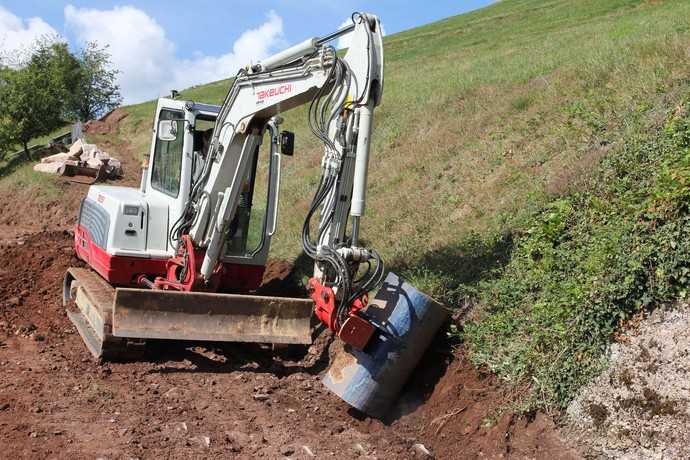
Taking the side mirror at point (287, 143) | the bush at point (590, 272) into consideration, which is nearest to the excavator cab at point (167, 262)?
the side mirror at point (287, 143)

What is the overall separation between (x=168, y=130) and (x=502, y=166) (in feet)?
16.7

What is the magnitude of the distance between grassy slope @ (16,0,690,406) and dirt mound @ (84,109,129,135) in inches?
778

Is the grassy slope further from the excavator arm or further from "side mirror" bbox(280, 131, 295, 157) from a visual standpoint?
"side mirror" bbox(280, 131, 295, 157)

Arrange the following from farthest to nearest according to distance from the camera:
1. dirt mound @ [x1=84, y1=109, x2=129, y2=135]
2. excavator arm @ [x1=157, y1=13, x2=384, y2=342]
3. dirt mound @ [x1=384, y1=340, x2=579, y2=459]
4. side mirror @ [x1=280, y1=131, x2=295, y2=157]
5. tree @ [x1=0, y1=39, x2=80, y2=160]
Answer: dirt mound @ [x1=84, y1=109, x2=129, y2=135] < tree @ [x1=0, y1=39, x2=80, y2=160] < side mirror @ [x1=280, y1=131, x2=295, y2=157] < excavator arm @ [x1=157, y1=13, x2=384, y2=342] < dirt mound @ [x1=384, y1=340, x2=579, y2=459]

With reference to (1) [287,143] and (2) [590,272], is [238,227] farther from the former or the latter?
(2) [590,272]

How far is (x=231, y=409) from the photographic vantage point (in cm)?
713

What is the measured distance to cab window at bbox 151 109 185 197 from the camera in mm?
9344

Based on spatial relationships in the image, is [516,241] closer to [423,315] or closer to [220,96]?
[423,315]

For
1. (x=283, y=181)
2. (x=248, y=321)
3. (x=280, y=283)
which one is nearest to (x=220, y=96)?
(x=283, y=181)

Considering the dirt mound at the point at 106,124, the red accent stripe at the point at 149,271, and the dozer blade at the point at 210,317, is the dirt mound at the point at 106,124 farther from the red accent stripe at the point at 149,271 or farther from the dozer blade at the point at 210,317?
the dozer blade at the point at 210,317

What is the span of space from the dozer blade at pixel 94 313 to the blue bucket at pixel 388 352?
2675 mm

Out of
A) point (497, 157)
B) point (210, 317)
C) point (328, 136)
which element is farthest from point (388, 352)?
point (497, 157)

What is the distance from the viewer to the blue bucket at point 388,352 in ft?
22.4

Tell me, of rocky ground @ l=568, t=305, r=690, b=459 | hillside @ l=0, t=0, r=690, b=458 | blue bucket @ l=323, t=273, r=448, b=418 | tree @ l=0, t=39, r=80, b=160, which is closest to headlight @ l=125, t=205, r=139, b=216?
hillside @ l=0, t=0, r=690, b=458
